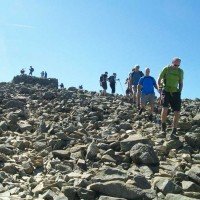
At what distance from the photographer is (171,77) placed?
51.4 feet

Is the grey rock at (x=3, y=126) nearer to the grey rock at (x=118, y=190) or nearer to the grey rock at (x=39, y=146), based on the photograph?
the grey rock at (x=39, y=146)

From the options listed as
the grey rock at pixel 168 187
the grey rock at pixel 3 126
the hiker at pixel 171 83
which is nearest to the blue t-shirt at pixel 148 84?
the hiker at pixel 171 83

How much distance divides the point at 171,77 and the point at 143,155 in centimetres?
486

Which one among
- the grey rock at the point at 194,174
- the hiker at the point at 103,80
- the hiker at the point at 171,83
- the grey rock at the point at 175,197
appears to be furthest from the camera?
the hiker at the point at 103,80

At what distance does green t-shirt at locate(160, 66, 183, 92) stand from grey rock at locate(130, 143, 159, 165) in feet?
14.1

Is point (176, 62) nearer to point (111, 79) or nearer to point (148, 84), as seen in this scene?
point (148, 84)

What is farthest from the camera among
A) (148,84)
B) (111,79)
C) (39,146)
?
(111,79)

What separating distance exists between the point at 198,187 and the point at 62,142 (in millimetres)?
5705

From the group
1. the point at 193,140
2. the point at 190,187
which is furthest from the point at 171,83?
the point at 190,187

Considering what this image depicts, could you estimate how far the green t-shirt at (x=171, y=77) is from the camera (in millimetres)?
15633

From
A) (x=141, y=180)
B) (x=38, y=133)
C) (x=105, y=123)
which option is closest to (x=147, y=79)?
(x=105, y=123)

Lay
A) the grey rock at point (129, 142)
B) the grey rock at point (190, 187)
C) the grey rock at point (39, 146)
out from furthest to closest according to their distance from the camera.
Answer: the grey rock at point (39, 146) → the grey rock at point (129, 142) → the grey rock at point (190, 187)

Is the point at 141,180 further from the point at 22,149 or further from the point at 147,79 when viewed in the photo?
the point at 147,79

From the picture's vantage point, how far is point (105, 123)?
18781 millimetres
